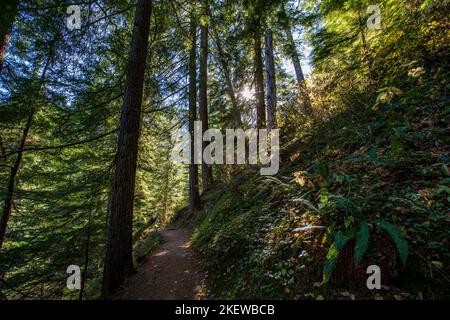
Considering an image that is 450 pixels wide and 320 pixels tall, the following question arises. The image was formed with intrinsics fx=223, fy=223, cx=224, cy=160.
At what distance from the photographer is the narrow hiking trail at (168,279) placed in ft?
15.7

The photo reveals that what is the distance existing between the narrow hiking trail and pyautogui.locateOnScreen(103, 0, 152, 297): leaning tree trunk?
423mm

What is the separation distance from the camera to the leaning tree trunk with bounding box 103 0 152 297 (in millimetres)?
5039

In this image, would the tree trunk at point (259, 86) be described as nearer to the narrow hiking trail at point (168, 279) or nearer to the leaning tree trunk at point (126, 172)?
the leaning tree trunk at point (126, 172)

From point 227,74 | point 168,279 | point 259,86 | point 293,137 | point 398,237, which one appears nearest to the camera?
point 398,237

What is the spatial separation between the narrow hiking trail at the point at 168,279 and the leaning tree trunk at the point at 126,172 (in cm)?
42

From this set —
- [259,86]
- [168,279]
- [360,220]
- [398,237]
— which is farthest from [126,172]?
[259,86]

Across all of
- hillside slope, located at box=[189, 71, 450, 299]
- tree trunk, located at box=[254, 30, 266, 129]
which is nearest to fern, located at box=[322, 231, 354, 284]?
hillside slope, located at box=[189, 71, 450, 299]

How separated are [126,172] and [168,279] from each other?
2910 mm

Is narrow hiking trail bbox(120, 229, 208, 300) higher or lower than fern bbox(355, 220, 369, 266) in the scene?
lower

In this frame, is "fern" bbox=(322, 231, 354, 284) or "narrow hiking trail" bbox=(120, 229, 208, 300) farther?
"narrow hiking trail" bbox=(120, 229, 208, 300)

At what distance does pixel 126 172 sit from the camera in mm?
5223

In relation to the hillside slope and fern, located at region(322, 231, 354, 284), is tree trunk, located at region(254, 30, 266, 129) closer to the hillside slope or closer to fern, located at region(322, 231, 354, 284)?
the hillside slope

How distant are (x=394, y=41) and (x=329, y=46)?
2241mm

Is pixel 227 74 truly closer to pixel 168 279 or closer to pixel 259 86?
pixel 259 86
